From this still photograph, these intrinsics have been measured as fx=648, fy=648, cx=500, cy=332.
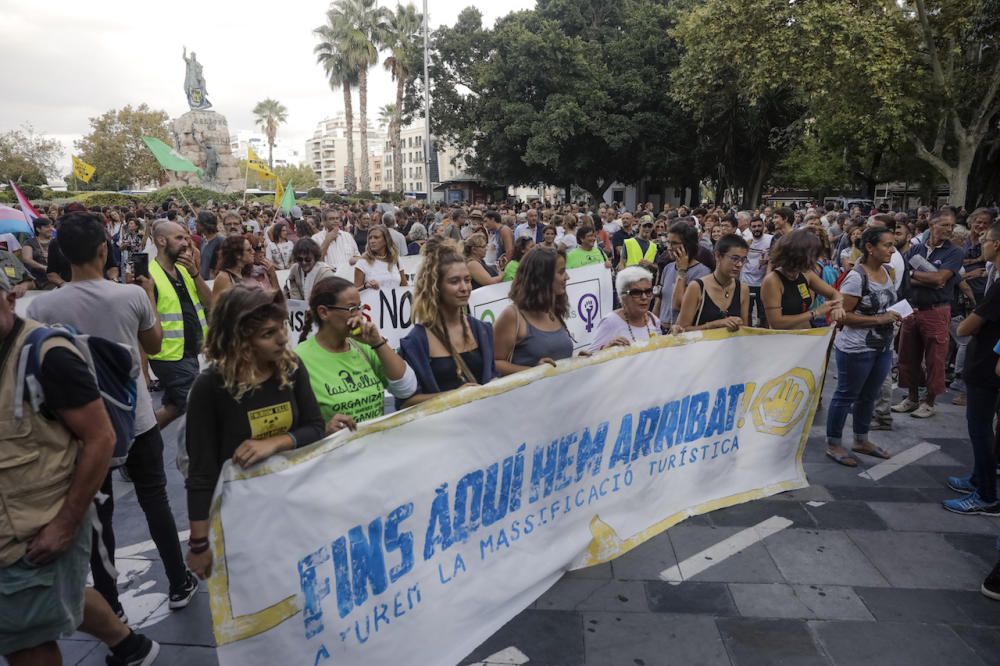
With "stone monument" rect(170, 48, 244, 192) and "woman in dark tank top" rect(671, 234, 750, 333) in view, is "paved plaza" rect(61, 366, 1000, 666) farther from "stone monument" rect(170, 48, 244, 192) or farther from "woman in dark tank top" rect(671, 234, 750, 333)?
"stone monument" rect(170, 48, 244, 192)

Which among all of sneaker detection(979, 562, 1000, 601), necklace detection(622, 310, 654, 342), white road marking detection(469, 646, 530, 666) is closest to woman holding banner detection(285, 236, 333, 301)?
necklace detection(622, 310, 654, 342)

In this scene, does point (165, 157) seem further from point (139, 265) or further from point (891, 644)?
point (891, 644)

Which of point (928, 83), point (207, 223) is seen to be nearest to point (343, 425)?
point (207, 223)

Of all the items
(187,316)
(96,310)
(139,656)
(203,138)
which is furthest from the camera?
(203,138)

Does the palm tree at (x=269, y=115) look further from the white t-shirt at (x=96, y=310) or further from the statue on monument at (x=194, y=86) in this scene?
the white t-shirt at (x=96, y=310)

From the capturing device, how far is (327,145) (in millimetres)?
190125

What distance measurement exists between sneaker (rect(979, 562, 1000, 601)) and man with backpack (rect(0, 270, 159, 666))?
4205 mm

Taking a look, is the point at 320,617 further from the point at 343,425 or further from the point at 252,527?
the point at 343,425

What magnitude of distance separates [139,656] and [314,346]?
1551mm

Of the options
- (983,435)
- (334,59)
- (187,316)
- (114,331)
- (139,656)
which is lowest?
(139,656)

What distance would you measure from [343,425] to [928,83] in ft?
75.4

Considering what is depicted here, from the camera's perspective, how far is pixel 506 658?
2.98 meters

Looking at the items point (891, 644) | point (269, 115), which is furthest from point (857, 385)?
point (269, 115)

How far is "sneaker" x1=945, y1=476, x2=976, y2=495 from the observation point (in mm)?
4629
